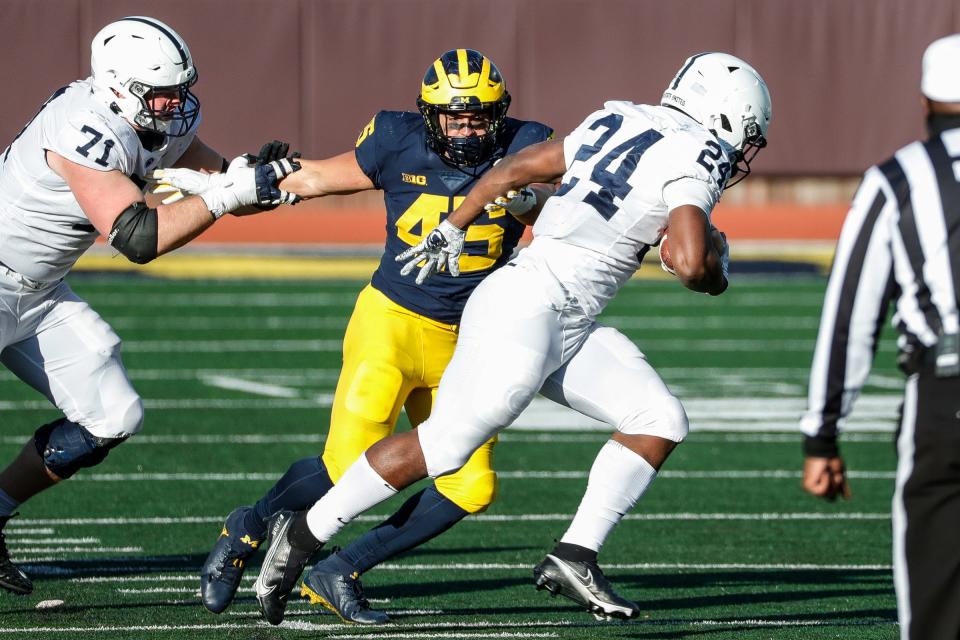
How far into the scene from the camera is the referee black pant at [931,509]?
3156 millimetres

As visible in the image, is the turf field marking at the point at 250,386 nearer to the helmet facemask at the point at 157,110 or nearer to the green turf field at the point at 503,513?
the green turf field at the point at 503,513

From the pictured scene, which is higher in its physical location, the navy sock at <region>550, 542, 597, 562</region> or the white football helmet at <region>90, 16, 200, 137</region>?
the white football helmet at <region>90, 16, 200, 137</region>

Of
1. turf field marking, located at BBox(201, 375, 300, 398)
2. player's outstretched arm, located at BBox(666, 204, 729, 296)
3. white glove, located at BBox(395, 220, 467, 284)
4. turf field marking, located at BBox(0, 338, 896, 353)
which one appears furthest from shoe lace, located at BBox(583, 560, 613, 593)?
turf field marking, located at BBox(0, 338, 896, 353)

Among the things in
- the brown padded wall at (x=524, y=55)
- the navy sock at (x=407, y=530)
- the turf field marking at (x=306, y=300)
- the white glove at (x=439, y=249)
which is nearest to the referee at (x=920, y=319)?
the white glove at (x=439, y=249)

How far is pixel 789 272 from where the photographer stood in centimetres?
1612

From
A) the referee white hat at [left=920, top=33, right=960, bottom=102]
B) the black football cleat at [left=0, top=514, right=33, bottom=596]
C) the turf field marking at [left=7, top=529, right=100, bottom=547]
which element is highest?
the referee white hat at [left=920, top=33, right=960, bottom=102]

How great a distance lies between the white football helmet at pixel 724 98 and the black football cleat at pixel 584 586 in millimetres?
1173

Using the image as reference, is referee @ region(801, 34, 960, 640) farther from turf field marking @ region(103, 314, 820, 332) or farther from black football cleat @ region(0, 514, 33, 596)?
turf field marking @ region(103, 314, 820, 332)

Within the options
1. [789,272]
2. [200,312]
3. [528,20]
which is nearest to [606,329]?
[200,312]

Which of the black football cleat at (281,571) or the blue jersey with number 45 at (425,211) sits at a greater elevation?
the blue jersey with number 45 at (425,211)

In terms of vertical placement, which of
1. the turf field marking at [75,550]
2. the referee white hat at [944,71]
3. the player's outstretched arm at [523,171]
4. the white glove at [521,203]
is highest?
the referee white hat at [944,71]

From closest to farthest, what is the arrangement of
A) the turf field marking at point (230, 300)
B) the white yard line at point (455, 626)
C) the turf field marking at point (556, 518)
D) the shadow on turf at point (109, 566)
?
the white yard line at point (455, 626)
the shadow on turf at point (109, 566)
the turf field marking at point (556, 518)
the turf field marking at point (230, 300)

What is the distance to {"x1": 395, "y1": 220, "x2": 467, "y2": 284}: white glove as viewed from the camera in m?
4.61

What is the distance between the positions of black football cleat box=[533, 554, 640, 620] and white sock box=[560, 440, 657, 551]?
0.08 m
